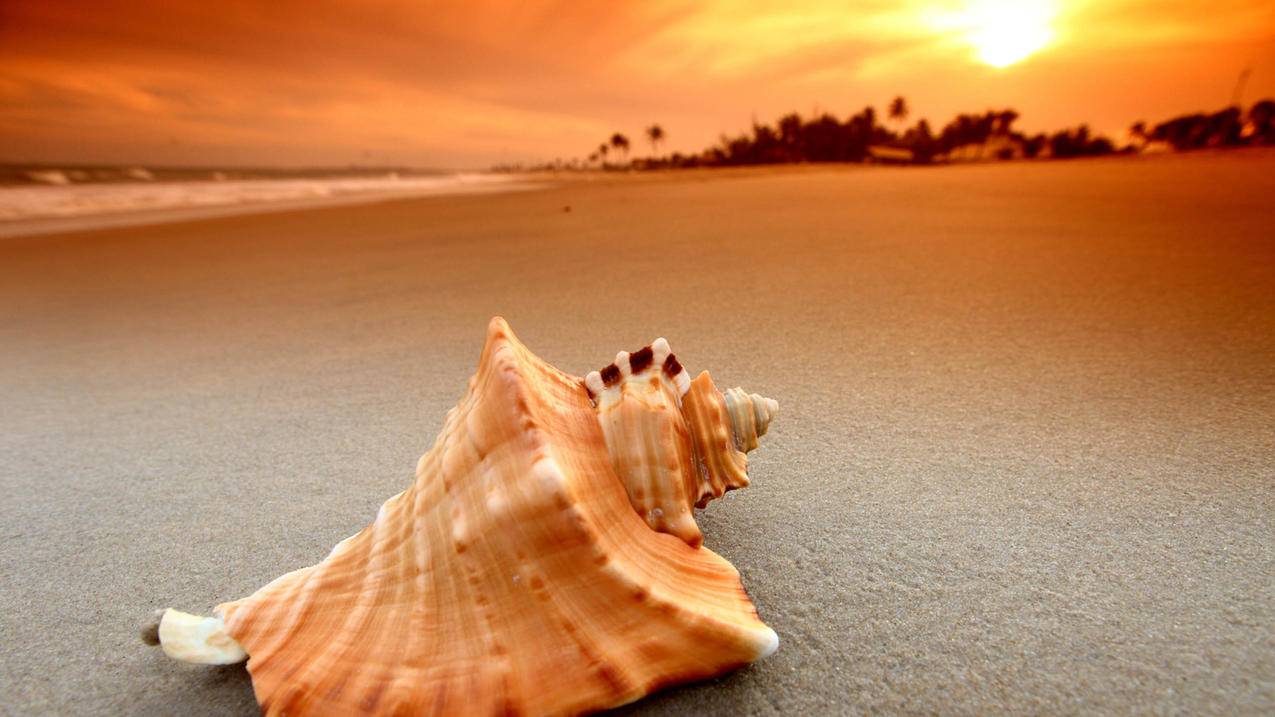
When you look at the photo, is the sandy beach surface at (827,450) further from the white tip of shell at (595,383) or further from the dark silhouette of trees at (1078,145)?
the dark silhouette of trees at (1078,145)

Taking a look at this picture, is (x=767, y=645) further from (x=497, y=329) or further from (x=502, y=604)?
(x=497, y=329)

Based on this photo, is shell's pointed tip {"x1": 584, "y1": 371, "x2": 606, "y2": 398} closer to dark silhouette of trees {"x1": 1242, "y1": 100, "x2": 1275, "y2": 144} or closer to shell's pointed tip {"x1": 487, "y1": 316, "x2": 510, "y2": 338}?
shell's pointed tip {"x1": 487, "y1": 316, "x2": 510, "y2": 338}

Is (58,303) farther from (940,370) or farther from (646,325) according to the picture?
(940,370)

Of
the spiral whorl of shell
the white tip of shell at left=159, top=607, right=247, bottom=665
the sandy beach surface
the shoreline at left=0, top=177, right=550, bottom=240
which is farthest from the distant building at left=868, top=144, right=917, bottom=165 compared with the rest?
the white tip of shell at left=159, top=607, right=247, bottom=665

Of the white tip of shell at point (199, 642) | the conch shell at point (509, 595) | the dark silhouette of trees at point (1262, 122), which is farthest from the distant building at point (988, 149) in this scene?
the white tip of shell at point (199, 642)

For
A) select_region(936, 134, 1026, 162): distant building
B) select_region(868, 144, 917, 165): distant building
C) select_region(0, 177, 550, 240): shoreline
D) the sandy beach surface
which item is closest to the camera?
the sandy beach surface

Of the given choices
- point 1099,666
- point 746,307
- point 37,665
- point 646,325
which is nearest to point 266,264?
point 646,325
